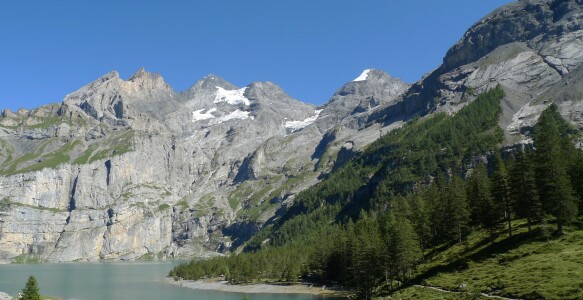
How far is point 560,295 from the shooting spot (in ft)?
141

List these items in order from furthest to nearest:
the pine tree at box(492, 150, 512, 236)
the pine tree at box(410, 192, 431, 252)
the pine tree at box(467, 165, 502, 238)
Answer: the pine tree at box(410, 192, 431, 252)
the pine tree at box(492, 150, 512, 236)
the pine tree at box(467, 165, 502, 238)

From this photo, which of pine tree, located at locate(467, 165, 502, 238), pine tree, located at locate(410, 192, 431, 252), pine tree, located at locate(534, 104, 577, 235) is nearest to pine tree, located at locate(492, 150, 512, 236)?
pine tree, located at locate(467, 165, 502, 238)

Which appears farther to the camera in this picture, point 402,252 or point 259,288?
point 259,288

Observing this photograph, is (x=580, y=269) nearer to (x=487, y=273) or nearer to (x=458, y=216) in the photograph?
(x=487, y=273)

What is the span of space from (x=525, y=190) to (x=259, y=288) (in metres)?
82.3

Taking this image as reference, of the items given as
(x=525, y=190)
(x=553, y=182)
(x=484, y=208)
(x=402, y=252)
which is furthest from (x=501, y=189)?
(x=402, y=252)

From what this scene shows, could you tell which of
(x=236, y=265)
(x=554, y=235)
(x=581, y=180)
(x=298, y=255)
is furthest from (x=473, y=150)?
(x=554, y=235)

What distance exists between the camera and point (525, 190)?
7044 cm

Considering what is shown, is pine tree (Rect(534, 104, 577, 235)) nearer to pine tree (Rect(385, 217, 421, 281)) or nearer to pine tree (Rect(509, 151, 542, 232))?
pine tree (Rect(509, 151, 542, 232))

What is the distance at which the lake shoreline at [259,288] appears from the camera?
367 feet

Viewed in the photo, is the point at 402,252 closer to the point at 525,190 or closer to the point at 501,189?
the point at 501,189

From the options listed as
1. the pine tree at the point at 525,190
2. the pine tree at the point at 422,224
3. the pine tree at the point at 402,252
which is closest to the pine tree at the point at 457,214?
the pine tree at the point at 422,224

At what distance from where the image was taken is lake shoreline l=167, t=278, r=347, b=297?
112 metres

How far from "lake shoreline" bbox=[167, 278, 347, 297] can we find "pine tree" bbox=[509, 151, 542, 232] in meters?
45.7
